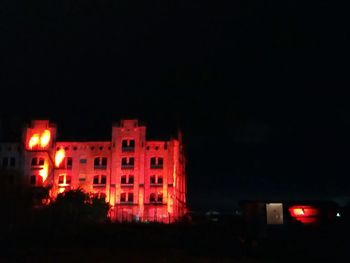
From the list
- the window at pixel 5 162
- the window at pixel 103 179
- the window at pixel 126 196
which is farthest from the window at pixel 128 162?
the window at pixel 5 162

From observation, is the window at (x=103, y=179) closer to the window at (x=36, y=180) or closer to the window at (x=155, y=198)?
the window at (x=155, y=198)

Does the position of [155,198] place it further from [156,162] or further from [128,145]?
[128,145]

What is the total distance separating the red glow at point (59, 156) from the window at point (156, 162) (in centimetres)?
1377

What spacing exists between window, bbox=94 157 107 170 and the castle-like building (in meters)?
0.15

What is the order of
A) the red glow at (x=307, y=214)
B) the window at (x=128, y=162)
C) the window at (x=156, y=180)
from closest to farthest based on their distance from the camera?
the red glow at (x=307, y=214) → the window at (x=156, y=180) → the window at (x=128, y=162)

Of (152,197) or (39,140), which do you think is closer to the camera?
(152,197)

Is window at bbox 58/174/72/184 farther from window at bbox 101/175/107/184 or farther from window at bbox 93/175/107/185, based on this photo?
window at bbox 101/175/107/184

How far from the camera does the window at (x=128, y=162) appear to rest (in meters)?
79.1

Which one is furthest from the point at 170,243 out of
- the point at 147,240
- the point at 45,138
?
the point at 45,138

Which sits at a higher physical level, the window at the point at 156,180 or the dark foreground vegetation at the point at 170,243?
the window at the point at 156,180

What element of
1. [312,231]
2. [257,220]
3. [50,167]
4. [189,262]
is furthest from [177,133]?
[189,262]

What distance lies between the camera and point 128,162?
261ft

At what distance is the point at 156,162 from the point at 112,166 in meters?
6.64

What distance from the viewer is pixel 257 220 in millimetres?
→ 45656
